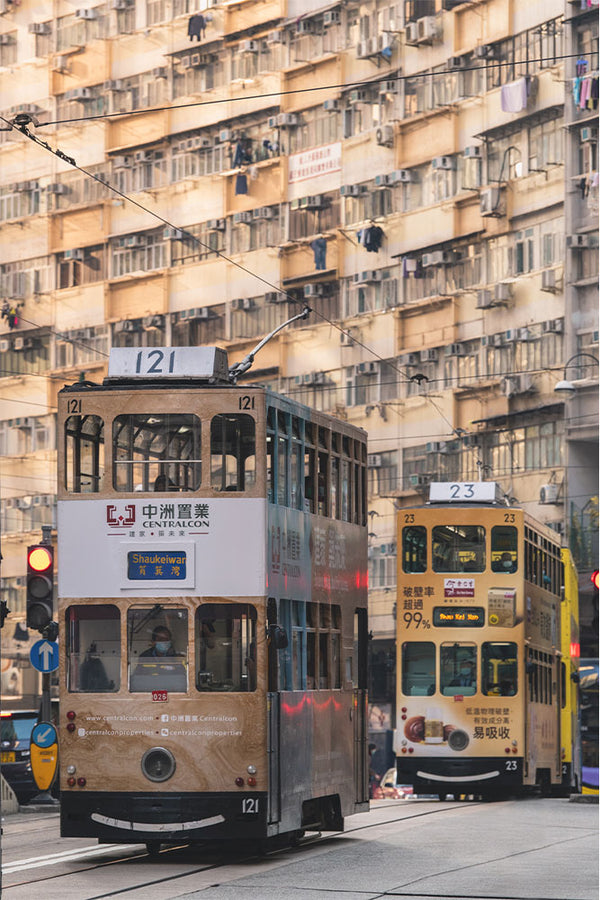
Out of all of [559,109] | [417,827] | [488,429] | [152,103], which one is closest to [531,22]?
[559,109]

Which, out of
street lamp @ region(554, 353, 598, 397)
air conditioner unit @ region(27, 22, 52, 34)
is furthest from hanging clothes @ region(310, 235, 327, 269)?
air conditioner unit @ region(27, 22, 52, 34)

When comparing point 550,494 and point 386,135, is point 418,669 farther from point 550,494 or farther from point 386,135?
point 386,135

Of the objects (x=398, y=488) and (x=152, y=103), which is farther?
(x=152, y=103)

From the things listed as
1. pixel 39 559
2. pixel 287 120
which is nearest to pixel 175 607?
pixel 39 559

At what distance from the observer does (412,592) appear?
2967 cm

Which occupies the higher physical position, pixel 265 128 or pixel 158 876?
pixel 265 128

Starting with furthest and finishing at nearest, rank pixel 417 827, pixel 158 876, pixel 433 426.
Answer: pixel 433 426 < pixel 417 827 < pixel 158 876

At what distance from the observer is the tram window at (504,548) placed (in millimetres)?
29266

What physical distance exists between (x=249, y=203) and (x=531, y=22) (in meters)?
12.5

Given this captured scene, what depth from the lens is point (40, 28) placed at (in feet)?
223

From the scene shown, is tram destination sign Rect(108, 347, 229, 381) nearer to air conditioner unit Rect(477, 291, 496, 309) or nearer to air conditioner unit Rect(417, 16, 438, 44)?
air conditioner unit Rect(477, 291, 496, 309)

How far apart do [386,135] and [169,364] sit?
39872mm

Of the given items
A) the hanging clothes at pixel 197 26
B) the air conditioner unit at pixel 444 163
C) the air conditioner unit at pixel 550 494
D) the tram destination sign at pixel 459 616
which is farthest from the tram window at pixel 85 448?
the hanging clothes at pixel 197 26

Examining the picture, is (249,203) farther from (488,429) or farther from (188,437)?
(188,437)
